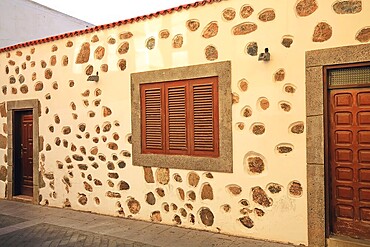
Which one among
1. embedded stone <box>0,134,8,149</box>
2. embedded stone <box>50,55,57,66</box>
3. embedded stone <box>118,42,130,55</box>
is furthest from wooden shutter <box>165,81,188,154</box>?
embedded stone <box>0,134,8,149</box>

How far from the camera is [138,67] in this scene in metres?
4.93

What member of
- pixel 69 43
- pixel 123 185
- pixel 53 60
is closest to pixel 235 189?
pixel 123 185

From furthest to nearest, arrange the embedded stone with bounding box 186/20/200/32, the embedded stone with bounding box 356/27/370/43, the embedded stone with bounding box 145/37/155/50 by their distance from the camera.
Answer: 1. the embedded stone with bounding box 145/37/155/50
2. the embedded stone with bounding box 186/20/200/32
3. the embedded stone with bounding box 356/27/370/43

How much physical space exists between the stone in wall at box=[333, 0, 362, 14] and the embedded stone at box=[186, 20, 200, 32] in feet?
5.66

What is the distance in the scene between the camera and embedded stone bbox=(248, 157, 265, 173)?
12.9ft

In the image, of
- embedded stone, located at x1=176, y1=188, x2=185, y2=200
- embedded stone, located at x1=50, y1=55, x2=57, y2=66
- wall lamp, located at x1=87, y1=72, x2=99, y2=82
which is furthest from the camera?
embedded stone, located at x1=50, y1=55, x2=57, y2=66

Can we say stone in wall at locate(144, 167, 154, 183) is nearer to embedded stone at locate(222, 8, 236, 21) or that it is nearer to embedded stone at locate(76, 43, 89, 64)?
embedded stone at locate(76, 43, 89, 64)

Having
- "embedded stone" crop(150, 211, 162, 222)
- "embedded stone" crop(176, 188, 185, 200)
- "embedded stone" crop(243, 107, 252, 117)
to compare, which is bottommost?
"embedded stone" crop(150, 211, 162, 222)

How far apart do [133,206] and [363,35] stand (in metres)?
3.86

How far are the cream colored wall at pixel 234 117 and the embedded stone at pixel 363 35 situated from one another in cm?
4

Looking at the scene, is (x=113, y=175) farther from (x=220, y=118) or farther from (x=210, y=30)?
(x=210, y=30)

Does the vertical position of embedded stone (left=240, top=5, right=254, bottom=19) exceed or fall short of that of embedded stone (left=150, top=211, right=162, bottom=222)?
it exceeds it

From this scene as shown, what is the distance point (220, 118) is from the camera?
4.21 metres

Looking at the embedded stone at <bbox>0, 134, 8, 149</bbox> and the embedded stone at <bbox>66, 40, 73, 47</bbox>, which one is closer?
the embedded stone at <bbox>66, 40, 73, 47</bbox>
